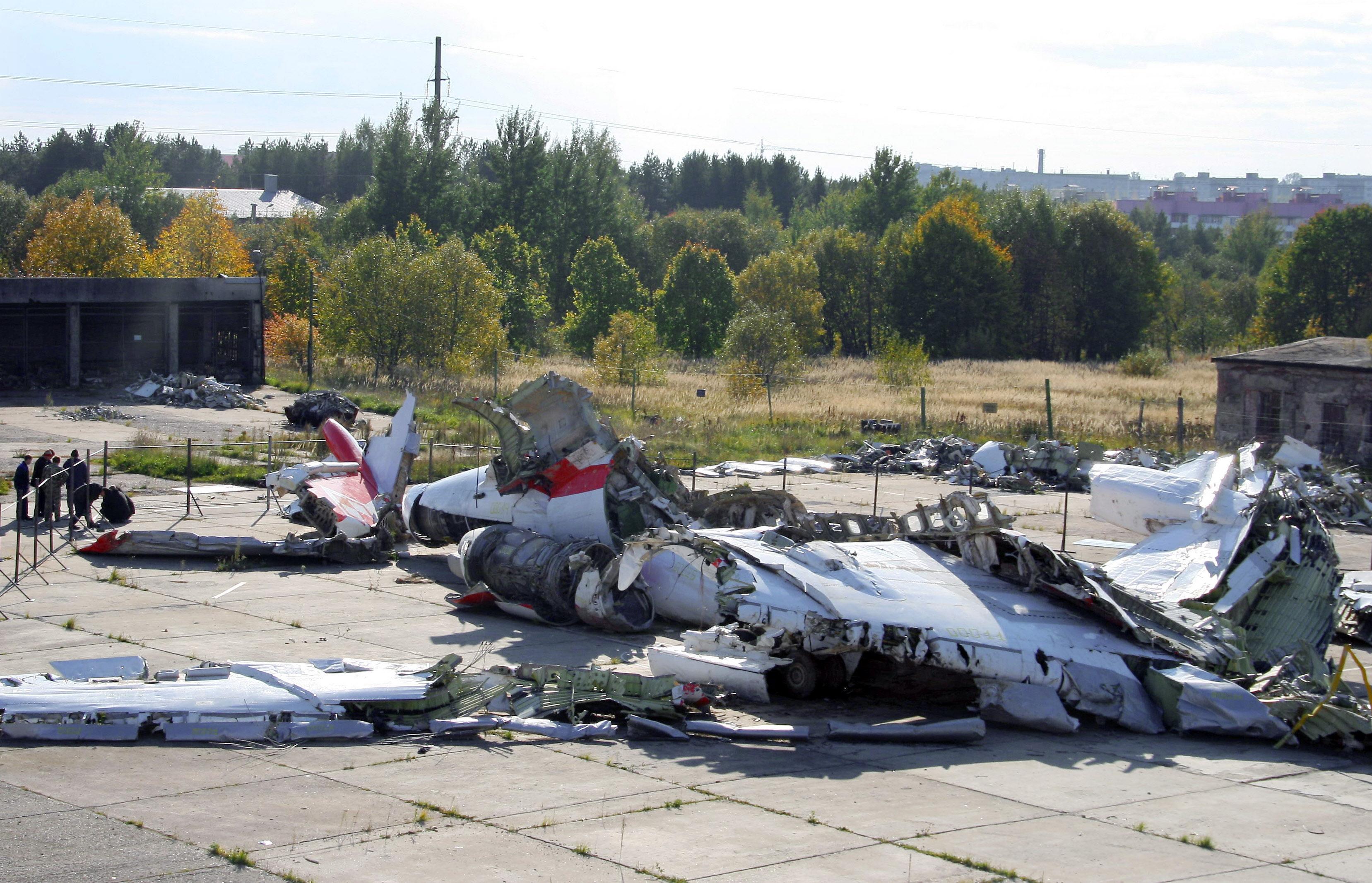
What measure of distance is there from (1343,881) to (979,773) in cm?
326

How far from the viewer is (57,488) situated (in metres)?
22.3

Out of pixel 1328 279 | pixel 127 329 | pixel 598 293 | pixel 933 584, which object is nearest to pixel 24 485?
pixel 933 584

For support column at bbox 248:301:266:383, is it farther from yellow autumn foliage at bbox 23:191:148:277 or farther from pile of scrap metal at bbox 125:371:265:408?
yellow autumn foliage at bbox 23:191:148:277

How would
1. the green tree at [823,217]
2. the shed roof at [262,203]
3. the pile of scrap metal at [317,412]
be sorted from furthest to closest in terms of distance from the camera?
the shed roof at [262,203] < the green tree at [823,217] < the pile of scrap metal at [317,412]

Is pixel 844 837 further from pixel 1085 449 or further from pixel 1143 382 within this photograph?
pixel 1143 382

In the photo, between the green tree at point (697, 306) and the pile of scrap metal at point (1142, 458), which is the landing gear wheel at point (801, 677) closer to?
the pile of scrap metal at point (1142, 458)

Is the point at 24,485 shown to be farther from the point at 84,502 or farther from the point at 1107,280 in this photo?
the point at 1107,280

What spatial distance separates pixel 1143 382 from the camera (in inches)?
2554

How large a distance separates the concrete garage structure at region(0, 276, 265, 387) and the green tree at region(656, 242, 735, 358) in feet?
94.7

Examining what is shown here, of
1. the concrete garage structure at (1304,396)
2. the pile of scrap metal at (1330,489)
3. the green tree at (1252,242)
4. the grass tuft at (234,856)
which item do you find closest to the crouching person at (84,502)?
the grass tuft at (234,856)

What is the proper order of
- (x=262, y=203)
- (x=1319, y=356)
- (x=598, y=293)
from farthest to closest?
(x=262, y=203) → (x=598, y=293) → (x=1319, y=356)

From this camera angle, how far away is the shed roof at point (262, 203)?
430 ft

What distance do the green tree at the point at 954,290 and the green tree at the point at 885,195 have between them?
1767 cm

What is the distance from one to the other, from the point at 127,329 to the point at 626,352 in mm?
22453
